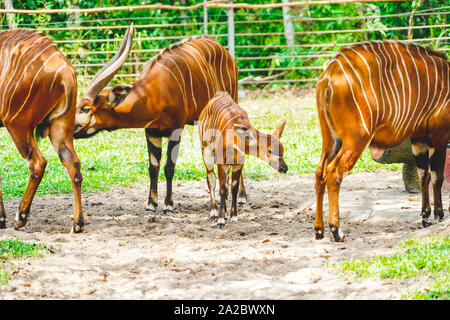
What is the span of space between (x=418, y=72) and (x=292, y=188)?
290 centimetres

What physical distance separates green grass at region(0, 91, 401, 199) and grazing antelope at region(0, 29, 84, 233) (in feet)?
6.00

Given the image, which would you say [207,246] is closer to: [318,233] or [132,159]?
[318,233]

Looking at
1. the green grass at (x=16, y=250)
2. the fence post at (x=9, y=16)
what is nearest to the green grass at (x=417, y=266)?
the green grass at (x=16, y=250)

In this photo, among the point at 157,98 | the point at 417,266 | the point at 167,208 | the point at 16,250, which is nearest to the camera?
the point at 417,266

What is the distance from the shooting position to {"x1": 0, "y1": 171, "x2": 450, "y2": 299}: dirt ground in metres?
5.07

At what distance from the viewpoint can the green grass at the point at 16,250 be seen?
577cm

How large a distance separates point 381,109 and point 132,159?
5283 millimetres

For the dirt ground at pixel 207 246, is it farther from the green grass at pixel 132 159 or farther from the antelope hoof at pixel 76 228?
the green grass at pixel 132 159

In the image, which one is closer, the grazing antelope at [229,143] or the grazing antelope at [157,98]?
the grazing antelope at [229,143]

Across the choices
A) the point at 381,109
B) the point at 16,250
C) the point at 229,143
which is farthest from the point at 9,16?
the point at 381,109

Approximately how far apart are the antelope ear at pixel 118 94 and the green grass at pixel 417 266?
126 inches

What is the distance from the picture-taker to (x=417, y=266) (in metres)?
5.09

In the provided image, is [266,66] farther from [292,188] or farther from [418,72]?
[418,72]

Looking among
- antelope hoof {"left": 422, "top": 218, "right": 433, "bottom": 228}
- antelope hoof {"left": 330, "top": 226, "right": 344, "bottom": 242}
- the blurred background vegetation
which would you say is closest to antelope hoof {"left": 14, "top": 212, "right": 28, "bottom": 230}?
the blurred background vegetation
